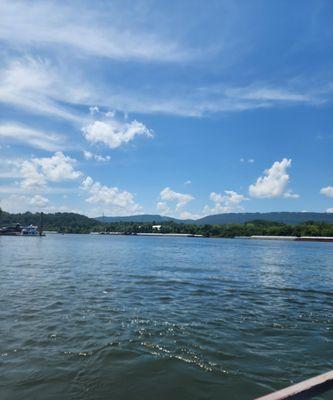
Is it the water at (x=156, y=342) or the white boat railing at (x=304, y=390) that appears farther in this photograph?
the water at (x=156, y=342)

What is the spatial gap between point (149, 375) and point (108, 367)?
1299 mm

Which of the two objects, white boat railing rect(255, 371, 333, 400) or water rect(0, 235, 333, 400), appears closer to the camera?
white boat railing rect(255, 371, 333, 400)

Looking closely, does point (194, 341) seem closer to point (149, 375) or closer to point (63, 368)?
point (149, 375)

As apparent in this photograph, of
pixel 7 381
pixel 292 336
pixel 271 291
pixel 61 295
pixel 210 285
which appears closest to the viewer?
pixel 7 381

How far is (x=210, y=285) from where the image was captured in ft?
94.6

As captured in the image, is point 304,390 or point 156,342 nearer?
point 304,390

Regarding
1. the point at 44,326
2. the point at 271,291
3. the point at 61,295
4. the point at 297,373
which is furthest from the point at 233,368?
the point at 271,291

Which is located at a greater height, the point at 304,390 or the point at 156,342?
the point at 304,390

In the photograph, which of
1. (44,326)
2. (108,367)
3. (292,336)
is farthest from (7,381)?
(292,336)

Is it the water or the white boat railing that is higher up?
the white boat railing

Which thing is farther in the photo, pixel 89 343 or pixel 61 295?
pixel 61 295

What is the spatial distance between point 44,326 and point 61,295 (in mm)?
7504

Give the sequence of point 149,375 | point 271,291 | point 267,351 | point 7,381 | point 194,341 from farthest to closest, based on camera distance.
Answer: point 271,291 < point 194,341 < point 267,351 < point 149,375 < point 7,381

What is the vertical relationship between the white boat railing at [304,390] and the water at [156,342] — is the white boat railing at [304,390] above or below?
above
